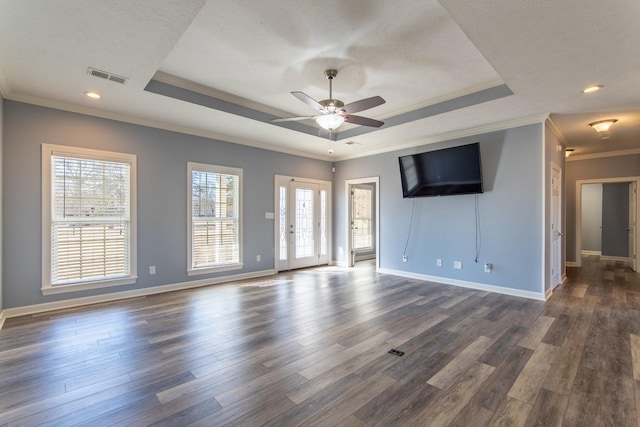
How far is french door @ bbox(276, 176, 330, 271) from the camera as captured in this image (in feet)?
21.2

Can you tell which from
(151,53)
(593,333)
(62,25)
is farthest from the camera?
(593,333)

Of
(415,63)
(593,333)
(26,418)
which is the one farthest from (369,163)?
(26,418)

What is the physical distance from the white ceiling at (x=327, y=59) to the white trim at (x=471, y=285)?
256cm

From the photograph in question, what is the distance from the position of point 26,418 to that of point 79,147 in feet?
11.2

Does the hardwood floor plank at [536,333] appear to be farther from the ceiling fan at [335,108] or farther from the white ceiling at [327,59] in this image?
the ceiling fan at [335,108]

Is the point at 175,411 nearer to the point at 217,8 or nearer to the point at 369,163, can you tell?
the point at 217,8

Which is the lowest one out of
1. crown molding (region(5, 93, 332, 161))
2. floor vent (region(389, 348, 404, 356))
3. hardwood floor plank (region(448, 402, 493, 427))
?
hardwood floor plank (region(448, 402, 493, 427))

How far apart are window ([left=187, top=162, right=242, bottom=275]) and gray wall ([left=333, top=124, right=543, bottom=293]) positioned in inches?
119

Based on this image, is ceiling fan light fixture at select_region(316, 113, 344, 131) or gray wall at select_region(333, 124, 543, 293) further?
gray wall at select_region(333, 124, 543, 293)

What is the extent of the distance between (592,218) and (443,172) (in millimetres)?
7418

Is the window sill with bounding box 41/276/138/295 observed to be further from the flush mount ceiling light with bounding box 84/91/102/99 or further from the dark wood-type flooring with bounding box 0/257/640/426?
the flush mount ceiling light with bounding box 84/91/102/99

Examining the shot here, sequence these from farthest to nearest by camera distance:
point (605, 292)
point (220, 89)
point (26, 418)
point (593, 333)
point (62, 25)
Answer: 1. point (605, 292)
2. point (220, 89)
3. point (593, 333)
4. point (62, 25)
5. point (26, 418)

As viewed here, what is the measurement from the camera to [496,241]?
4.79 meters

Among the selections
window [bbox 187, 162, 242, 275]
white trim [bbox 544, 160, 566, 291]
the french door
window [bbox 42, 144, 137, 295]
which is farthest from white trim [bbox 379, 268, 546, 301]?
window [bbox 42, 144, 137, 295]
